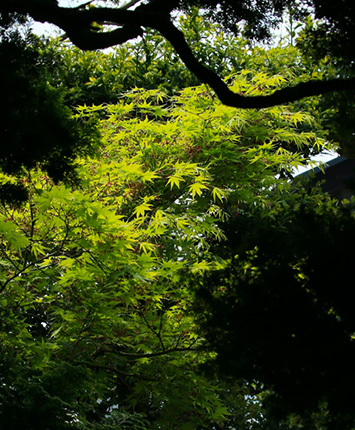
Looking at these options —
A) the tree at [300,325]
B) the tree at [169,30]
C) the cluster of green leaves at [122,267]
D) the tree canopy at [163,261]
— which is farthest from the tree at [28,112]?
the tree at [300,325]

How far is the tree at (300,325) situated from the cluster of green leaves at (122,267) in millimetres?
1331

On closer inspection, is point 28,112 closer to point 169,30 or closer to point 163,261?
point 169,30

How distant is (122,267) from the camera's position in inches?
200

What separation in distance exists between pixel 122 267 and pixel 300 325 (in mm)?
2625

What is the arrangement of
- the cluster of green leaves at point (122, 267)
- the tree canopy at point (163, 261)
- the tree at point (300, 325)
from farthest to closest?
1. the cluster of green leaves at point (122, 267)
2. the tree canopy at point (163, 261)
3. the tree at point (300, 325)

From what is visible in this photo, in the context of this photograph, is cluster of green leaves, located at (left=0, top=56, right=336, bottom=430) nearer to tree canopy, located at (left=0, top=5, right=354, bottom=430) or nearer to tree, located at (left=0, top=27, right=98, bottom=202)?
tree canopy, located at (left=0, top=5, right=354, bottom=430)

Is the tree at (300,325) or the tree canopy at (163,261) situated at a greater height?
the tree canopy at (163,261)

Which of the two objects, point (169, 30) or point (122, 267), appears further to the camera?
point (122, 267)

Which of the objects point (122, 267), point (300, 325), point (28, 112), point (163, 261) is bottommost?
point (300, 325)

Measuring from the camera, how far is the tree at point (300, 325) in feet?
8.68

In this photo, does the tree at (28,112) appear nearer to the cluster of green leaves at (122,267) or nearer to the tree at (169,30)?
the tree at (169,30)

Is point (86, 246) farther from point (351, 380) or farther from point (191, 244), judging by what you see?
point (351, 380)

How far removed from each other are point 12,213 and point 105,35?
11.3ft

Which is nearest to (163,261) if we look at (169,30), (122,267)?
(122,267)
